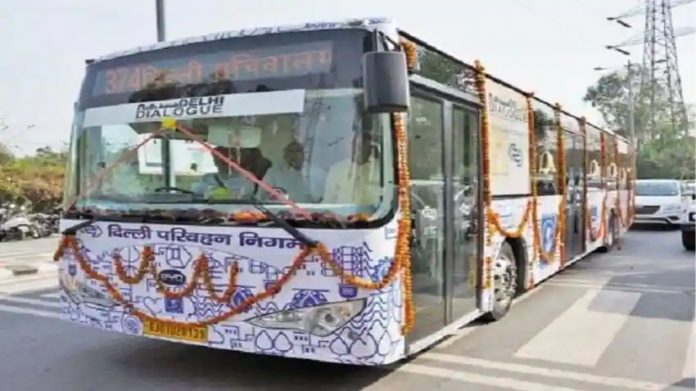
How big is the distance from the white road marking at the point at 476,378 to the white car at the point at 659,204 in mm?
16832

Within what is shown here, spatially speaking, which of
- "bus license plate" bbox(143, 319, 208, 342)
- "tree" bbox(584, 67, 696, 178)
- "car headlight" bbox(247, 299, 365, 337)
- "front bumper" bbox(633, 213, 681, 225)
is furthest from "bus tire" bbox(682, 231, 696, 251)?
"tree" bbox(584, 67, 696, 178)

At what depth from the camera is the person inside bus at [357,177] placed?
467 centimetres

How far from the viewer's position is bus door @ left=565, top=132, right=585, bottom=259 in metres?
10.6

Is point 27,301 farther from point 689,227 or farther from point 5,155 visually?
point 5,155

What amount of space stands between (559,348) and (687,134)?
54.5 m

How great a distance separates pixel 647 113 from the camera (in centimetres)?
6184

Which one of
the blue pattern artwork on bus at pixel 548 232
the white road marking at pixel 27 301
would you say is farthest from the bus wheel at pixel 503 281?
the white road marking at pixel 27 301

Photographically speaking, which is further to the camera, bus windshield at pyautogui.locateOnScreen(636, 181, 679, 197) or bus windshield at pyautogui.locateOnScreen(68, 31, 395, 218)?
bus windshield at pyautogui.locateOnScreen(636, 181, 679, 197)

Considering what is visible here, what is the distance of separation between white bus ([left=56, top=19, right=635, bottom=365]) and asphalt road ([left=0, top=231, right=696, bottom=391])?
0.47 m

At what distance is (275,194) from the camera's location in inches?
189

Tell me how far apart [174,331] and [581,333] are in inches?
162

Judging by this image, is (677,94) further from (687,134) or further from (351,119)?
(351,119)

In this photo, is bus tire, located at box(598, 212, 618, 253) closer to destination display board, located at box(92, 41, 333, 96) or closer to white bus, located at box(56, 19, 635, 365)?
white bus, located at box(56, 19, 635, 365)

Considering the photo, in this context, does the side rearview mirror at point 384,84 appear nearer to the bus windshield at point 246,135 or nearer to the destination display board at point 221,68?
the bus windshield at point 246,135
